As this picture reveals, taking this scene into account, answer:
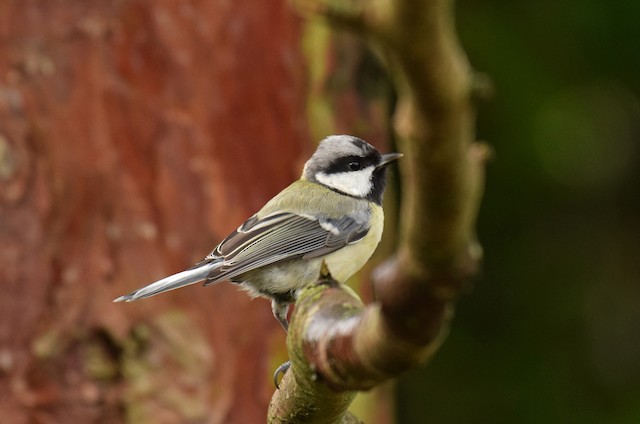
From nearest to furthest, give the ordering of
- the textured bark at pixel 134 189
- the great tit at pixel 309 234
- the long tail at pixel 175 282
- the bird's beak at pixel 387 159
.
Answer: the long tail at pixel 175 282 → the great tit at pixel 309 234 → the bird's beak at pixel 387 159 → the textured bark at pixel 134 189

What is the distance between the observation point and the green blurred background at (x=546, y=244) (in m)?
4.85

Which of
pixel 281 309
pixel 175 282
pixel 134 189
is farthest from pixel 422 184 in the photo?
pixel 134 189

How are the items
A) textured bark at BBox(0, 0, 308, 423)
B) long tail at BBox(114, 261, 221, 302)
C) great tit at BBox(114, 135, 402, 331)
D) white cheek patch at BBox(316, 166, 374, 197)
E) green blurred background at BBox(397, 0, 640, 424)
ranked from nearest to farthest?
long tail at BBox(114, 261, 221, 302) < great tit at BBox(114, 135, 402, 331) < white cheek patch at BBox(316, 166, 374, 197) < textured bark at BBox(0, 0, 308, 423) < green blurred background at BBox(397, 0, 640, 424)

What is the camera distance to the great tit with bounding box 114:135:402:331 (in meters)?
3.07

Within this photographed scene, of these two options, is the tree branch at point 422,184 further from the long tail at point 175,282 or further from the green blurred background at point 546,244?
the green blurred background at point 546,244

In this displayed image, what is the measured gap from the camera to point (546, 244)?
5.22 meters

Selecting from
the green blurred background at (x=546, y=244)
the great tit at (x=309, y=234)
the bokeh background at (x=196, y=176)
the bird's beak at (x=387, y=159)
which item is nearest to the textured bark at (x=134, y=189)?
the bokeh background at (x=196, y=176)

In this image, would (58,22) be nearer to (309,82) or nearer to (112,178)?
(112,178)

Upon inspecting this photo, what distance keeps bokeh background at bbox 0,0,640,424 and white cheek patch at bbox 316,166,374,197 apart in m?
A: 0.66

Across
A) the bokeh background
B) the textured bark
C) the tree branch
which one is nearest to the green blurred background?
the bokeh background

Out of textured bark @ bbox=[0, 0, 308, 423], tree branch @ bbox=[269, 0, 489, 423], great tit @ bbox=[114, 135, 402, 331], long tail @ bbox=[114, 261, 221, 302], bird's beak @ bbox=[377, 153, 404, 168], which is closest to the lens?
tree branch @ bbox=[269, 0, 489, 423]

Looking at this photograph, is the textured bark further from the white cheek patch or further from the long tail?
the long tail

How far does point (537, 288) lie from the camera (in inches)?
199

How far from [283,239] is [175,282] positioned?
0.44 meters
